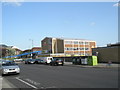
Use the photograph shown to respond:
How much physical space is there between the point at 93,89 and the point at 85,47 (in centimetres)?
9987

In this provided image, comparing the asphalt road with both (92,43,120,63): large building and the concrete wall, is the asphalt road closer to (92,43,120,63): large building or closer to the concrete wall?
(92,43,120,63): large building

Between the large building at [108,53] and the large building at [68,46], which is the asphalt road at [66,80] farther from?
the large building at [68,46]

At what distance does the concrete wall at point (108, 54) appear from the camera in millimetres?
45750

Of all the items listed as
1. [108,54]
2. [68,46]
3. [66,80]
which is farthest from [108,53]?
[68,46]

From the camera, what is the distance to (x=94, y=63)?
121ft

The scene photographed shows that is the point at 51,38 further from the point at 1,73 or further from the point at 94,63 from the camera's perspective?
the point at 1,73

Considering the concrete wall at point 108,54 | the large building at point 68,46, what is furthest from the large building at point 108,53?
the large building at point 68,46

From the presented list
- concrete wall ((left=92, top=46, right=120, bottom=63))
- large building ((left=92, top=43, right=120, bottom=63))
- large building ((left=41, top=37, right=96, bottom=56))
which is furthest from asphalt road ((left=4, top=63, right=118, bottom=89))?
large building ((left=41, top=37, right=96, bottom=56))

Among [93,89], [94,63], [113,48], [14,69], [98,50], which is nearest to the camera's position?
[93,89]

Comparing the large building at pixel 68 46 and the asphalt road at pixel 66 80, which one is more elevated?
the large building at pixel 68 46

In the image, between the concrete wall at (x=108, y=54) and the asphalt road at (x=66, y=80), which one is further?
the concrete wall at (x=108, y=54)

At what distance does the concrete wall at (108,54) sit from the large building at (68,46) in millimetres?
52089

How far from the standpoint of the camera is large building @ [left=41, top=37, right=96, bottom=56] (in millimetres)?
105244

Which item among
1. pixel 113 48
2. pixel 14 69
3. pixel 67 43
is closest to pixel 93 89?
pixel 14 69
